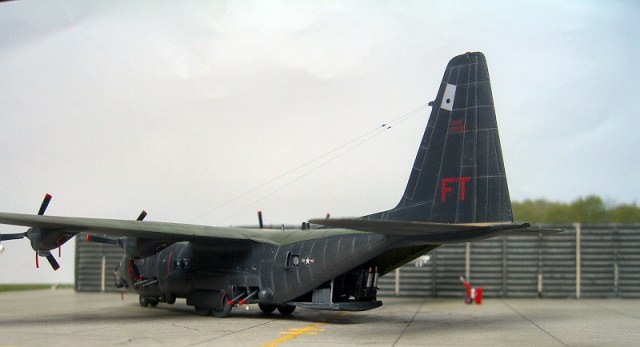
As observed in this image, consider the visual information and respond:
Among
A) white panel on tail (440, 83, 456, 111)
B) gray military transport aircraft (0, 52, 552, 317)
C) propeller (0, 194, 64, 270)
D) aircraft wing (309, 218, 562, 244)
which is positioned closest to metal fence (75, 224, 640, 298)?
gray military transport aircraft (0, 52, 552, 317)

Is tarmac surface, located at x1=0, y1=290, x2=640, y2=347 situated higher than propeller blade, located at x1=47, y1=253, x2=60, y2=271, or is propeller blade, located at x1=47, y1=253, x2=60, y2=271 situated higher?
propeller blade, located at x1=47, y1=253, x2=60, y2=271

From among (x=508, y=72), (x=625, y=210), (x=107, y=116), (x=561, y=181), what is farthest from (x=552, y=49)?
(x=107, y=116)

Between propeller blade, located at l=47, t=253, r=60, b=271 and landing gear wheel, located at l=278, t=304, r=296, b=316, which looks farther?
landing gear wheel, located at l=278, t=304, r=296, b=316

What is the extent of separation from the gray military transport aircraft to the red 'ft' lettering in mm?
22

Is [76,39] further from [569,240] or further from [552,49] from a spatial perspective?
[569,240]

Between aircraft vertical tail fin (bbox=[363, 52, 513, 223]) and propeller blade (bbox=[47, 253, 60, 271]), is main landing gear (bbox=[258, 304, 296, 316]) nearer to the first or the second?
aircraft vertical tail fin (bbox=[363, 52, 513, 223])

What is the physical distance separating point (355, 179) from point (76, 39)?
29.9 ft

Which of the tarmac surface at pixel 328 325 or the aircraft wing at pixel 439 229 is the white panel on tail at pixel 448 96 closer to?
the aircraft wing at pixel 439 229

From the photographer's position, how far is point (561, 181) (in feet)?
78.7

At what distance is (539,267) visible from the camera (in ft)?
85.8

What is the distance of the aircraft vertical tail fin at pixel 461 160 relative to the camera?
554 inches

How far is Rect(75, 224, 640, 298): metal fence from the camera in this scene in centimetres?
2559

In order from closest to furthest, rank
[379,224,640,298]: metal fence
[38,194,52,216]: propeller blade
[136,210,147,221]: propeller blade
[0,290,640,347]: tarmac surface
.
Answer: [0,290,640,347]: tarmac surface < [38,194,52,216]: propeller blade < [136,210,147,221]: propeller blade < [379,224,640,298]: metal fence

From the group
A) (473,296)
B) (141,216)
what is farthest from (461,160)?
(473,296)
